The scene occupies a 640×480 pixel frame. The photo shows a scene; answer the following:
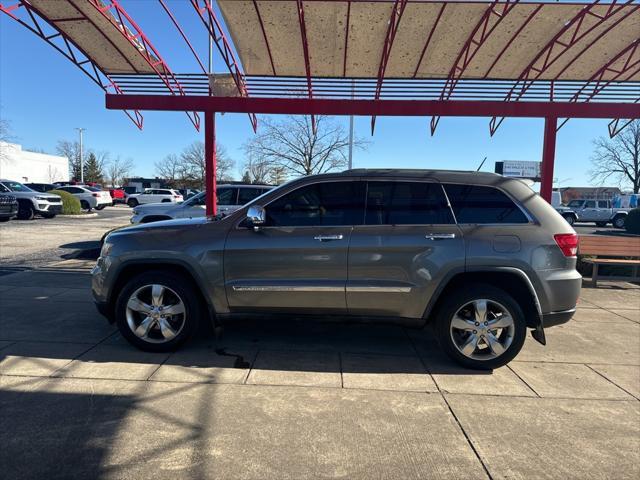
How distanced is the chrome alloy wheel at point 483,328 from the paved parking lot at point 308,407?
9.1 inches

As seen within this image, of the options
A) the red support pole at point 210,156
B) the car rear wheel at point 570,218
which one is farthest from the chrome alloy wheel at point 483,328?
the car rear wheel at point 570,218

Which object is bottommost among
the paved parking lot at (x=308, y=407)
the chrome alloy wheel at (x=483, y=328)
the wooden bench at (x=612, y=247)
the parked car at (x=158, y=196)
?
the paved parking lot at (x=308, y=407)

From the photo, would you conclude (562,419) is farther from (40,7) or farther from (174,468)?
(40,7)

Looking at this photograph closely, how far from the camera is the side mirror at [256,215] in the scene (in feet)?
13.2

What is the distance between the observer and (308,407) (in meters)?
3.30

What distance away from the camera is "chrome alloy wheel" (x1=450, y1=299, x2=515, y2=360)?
397 centimetres

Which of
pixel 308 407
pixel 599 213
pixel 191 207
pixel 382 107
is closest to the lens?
pixel 308 407

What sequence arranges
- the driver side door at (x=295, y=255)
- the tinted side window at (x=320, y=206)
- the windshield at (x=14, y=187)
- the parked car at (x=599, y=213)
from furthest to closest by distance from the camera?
the parked car at (x=599, y=213) < the windshield at (x=14, y=187) < the tinted side window at (x=320, y=206) < the driver side door at (x=295, y=255)

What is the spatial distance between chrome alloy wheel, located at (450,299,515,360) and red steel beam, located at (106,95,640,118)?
17.5 ft

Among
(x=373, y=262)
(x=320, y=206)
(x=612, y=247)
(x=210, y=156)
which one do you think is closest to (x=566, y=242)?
(x=373, y=262)

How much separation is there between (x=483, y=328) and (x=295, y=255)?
1901mm

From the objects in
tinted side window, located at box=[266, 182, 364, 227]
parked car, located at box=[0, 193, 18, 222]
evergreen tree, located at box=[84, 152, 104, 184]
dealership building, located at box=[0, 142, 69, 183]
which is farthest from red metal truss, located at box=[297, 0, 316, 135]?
evergreen tree, located at box=[84, 152, 104, 184]

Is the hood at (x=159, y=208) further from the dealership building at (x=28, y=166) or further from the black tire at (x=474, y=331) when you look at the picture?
the dealership building at (x=28, y=166)

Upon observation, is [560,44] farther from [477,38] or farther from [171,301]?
[171,301]
